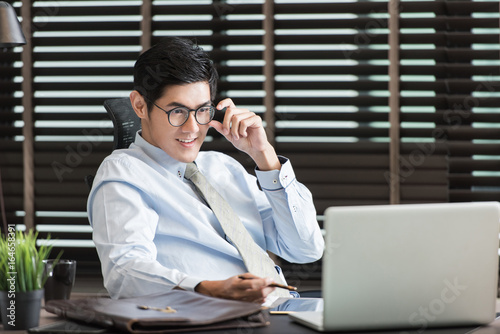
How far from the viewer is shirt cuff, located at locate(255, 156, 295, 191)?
1.92 metres

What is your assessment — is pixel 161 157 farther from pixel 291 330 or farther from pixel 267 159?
pixel 291 330

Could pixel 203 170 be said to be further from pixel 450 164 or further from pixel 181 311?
pixel 450 164

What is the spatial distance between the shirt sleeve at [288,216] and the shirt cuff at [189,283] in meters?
0.55

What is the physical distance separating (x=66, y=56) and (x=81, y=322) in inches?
88.5

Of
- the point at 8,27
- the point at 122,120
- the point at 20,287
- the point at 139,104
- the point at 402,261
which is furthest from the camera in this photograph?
the point at 8,27

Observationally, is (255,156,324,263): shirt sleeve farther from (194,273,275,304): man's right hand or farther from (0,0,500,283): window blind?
(0,0,500,283): window blind

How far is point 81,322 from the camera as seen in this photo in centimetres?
119

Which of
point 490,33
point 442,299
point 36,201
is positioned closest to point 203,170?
point 442,299

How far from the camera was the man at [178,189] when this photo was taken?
5.48 feet

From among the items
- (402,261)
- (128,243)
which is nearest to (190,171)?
(128,243)

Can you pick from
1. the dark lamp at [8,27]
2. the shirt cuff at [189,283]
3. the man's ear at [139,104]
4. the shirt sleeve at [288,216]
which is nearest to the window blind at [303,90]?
the dark lamp at [8,27]

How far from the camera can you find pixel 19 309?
1.24 metres

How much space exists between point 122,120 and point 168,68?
34cm

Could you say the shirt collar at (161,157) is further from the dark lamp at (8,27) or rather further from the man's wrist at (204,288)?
the dark lamp at (8,27)
